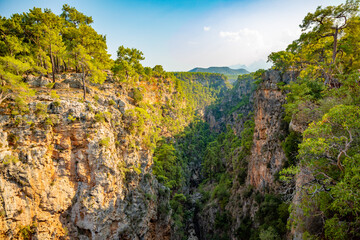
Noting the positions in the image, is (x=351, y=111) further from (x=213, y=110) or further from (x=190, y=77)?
(x=190, y=77)

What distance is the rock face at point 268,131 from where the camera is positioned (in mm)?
24672

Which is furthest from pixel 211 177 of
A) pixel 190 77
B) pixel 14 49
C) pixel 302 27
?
pixel 190 77

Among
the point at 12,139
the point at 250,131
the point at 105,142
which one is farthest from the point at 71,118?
the point at 250,131

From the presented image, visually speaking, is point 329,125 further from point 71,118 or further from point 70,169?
point 70,169

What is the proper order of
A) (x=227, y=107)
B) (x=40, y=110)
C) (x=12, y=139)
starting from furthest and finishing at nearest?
(x=227, y=107)
(x=40, y=110)
(x=12, y=139)

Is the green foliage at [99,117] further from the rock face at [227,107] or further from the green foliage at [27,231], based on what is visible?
the rock face at [227,107]

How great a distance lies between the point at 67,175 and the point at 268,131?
2938cm

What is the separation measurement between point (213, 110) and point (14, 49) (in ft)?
352

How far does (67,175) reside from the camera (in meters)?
17.0

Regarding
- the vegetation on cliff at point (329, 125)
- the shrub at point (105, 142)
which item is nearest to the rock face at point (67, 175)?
the shrub at point (105, 142)

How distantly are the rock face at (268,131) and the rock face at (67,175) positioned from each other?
19713 mm

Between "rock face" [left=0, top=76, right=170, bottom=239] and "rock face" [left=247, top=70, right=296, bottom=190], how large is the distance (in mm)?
19713

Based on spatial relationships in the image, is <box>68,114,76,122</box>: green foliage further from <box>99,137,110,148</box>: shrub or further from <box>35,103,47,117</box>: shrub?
<box>99,137,110,148</box>: shrub

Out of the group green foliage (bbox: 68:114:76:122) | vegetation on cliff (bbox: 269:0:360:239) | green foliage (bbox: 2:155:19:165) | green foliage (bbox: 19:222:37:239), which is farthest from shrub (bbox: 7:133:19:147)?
vegetation on cliff (bbox: 269:0:360:239)
